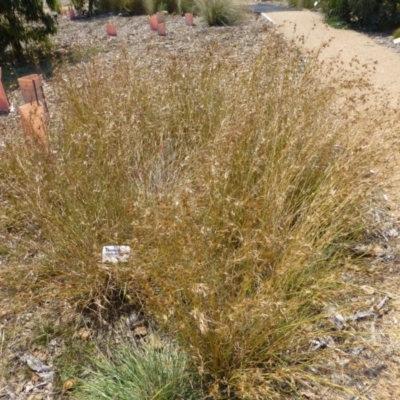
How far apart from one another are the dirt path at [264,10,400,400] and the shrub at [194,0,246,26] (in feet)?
3.02

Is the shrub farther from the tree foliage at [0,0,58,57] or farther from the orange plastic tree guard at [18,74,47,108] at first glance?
the orange plastic tree guard at [18,74,47,108]

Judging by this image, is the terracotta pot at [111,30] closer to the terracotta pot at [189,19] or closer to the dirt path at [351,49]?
the terracotta pot at [189,19]

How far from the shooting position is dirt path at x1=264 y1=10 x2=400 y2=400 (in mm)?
1814

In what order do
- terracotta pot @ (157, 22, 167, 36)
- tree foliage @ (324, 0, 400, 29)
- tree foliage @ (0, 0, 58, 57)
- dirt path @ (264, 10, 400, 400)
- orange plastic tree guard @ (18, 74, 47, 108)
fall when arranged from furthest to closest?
tree foliage @ (324, 0, 400, 29) < terracotta pot @ (157, 22, 167, 36) < tree foliage @ (0, 0, 58, 57) < orange plastic tree guard @ (18, 74, 47, 108) < dirt path @ (264, 10, 400, 400)

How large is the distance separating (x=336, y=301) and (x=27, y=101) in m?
3.03

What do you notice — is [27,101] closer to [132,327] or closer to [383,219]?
[132,327]

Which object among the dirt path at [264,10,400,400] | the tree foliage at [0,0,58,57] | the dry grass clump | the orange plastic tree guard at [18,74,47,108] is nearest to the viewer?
the dry grass clump

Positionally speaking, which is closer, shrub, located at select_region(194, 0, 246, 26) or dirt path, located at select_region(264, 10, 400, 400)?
dirt path, located at select_region(264, 10, 400, 400)

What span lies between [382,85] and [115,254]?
430 cm

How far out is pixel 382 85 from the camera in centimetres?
507

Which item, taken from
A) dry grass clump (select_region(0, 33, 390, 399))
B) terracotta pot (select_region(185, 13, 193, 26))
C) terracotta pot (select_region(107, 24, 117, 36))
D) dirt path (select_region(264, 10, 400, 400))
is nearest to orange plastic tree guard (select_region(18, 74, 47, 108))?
dry grass clump (select_region(0, 33, 390, 399))

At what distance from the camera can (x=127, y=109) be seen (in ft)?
9.68

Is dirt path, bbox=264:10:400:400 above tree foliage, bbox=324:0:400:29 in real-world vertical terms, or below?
below

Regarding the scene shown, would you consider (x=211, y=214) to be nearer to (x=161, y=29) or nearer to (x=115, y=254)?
(x=115, y=254)
